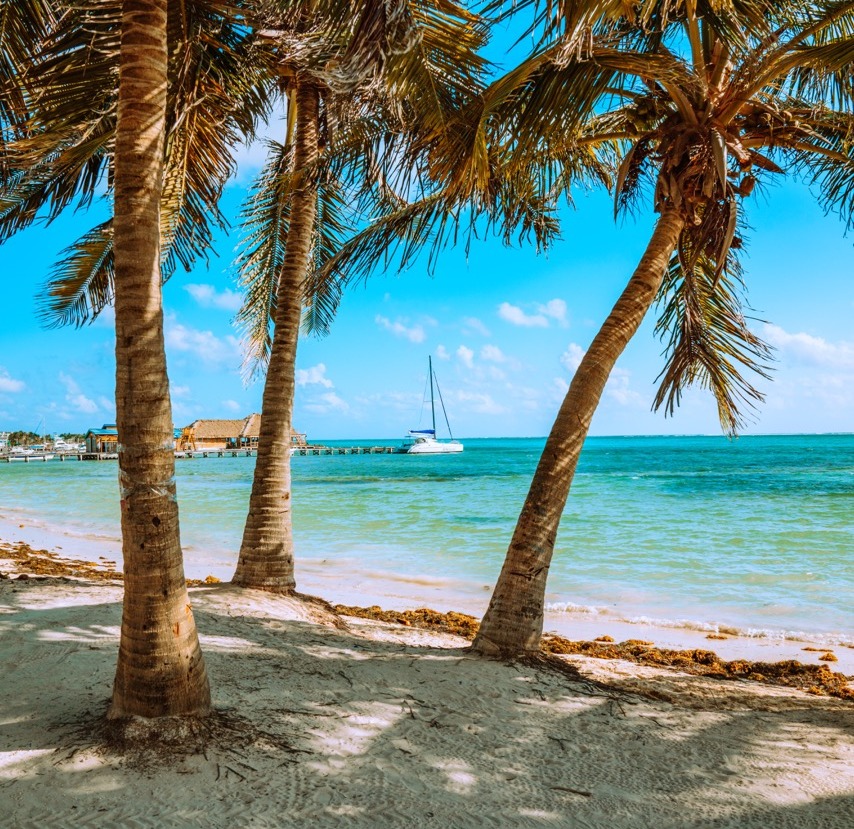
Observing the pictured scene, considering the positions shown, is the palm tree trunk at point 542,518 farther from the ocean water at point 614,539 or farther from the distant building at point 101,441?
the distant building at point 101,441

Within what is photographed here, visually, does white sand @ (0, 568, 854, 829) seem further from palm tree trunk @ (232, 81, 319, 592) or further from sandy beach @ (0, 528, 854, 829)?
palm tree trunk @ (232, 81, 319, 592)

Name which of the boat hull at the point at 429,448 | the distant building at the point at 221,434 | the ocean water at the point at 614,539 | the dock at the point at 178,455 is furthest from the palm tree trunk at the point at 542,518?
the boat hull at the point at 429,448

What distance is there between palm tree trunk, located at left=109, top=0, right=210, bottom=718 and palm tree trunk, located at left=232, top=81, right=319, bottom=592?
2.94 meters

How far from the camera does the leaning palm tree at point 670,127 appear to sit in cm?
445

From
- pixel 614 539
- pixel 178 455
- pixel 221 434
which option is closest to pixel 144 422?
pixel 614 539

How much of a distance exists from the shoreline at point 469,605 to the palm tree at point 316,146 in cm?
265

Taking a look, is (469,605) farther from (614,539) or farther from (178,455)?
(178,455)

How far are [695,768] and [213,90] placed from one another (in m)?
5.85

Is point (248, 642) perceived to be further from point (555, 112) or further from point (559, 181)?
point (559, 181)

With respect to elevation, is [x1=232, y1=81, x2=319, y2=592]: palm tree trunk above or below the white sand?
above

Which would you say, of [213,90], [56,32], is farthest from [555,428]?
[56,32]

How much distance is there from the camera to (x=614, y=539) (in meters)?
15.4

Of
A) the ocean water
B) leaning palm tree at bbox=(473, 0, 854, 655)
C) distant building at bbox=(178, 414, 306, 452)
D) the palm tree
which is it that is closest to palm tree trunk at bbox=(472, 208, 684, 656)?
leaning palm tree at bbox=(473, 0, 854, 655)

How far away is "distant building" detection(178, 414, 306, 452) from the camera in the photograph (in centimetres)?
7488
